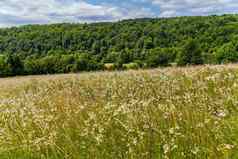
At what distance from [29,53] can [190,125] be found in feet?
172

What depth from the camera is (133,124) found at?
4.25m

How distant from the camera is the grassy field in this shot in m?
3.76

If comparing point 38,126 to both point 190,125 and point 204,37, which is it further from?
point 204,37

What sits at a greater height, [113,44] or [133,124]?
[133,124]

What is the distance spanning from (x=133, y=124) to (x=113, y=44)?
49253 millimetres

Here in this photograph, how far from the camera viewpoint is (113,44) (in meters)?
53.2

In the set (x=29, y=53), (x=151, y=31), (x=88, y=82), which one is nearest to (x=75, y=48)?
(x=29, y=53)

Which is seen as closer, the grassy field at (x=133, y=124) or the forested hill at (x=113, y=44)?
the grassy field at (x=133, y=124)

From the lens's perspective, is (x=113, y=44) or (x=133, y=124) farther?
(x=113, y=44)

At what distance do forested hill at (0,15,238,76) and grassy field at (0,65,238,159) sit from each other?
23279 mm

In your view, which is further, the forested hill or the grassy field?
the forested hill

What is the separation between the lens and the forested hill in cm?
3462

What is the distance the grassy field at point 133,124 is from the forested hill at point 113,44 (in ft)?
76.4

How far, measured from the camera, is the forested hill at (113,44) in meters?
34.6
